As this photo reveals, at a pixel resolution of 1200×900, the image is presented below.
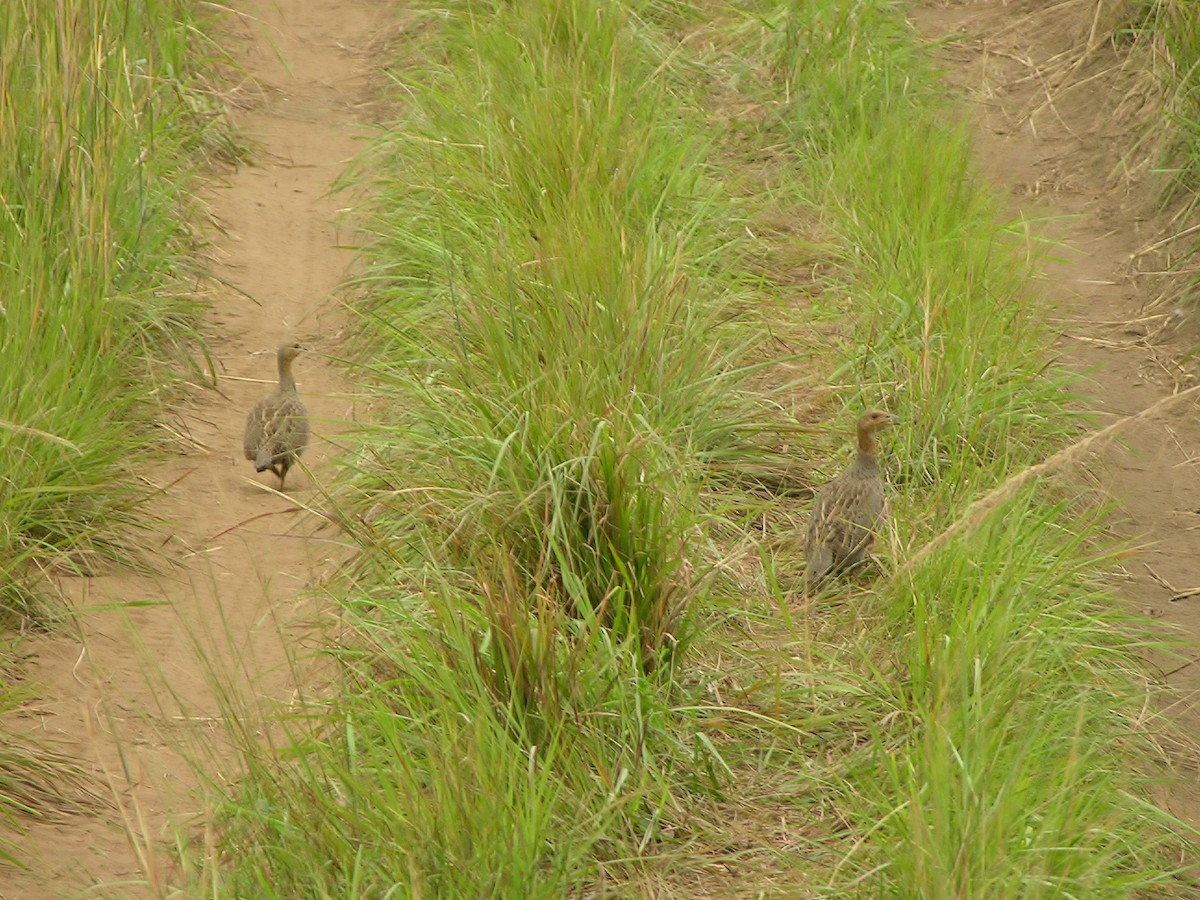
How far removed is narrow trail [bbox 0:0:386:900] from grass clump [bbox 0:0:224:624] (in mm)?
212

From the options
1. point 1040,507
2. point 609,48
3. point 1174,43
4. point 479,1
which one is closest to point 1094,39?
point 1174,43

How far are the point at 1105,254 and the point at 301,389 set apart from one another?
3.82 m

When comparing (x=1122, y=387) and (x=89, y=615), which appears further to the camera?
(x=1122, y=387)

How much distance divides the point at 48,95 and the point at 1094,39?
5.71 meters

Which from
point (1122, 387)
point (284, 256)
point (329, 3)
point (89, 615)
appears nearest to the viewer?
point (89, 615)

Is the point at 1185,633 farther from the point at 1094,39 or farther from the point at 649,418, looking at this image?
the point at 1094,39

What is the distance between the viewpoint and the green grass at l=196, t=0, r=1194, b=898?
3.98 meters

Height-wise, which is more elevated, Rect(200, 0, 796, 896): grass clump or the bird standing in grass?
Rect(200, 0, 796, 896): grass clump

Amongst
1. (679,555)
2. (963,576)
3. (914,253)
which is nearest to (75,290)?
(679,555)

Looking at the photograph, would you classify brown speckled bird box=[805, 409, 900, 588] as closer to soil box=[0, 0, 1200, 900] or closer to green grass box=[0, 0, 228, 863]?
soil box=[0, 0, 1200, 900]

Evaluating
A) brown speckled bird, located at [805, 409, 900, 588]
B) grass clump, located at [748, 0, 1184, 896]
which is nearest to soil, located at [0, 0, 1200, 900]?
grass clump, located at [748, 0, 1184, 896]

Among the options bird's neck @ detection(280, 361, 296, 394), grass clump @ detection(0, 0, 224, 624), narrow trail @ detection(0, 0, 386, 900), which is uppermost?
grass clump @ detection(0, 0, 224, 624)

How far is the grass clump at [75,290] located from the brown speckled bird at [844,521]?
2.28m

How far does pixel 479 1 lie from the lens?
31.4 feet
